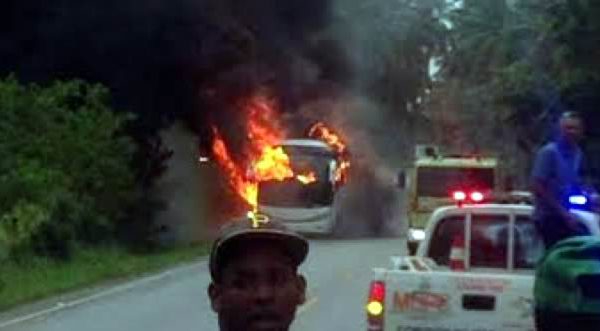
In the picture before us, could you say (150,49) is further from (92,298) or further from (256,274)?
(256,274)

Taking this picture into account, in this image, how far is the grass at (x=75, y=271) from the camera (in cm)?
2958

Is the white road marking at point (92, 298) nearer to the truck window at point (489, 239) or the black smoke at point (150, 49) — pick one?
the black smoke at point (150, 49)

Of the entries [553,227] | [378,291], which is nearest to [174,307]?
[378,291]

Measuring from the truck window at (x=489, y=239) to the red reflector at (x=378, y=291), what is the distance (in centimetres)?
240

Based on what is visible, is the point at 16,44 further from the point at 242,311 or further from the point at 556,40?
the point at 242,311

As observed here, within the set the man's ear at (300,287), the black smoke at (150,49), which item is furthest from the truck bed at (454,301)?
the black smoke at (150,49)

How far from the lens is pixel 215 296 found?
352 cm

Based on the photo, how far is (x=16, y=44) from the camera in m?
45.2

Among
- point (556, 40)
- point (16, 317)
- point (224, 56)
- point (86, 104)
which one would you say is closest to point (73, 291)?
point (16, 317)

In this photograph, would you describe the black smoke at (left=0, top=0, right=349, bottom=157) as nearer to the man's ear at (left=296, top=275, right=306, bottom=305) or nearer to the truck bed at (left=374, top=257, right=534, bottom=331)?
the truck bed at (left=374, top=257, right=534, bottom=331)

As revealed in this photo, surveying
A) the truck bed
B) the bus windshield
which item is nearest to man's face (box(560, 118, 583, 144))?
the truck bed

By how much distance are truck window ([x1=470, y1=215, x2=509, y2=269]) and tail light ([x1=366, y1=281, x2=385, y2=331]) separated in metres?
2.40

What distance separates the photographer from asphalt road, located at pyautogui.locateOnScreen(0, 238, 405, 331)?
Result: 77.0 feet

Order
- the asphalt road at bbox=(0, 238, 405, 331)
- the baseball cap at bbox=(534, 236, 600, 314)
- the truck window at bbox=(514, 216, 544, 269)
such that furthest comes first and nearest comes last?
1. the asphalt road at bbox=(0, 238, 405, 331)
2. the truck window at bbox=(514, 216, 544, 269)
3. the baseball cap at bbox=(534, 236, 600, 314)
